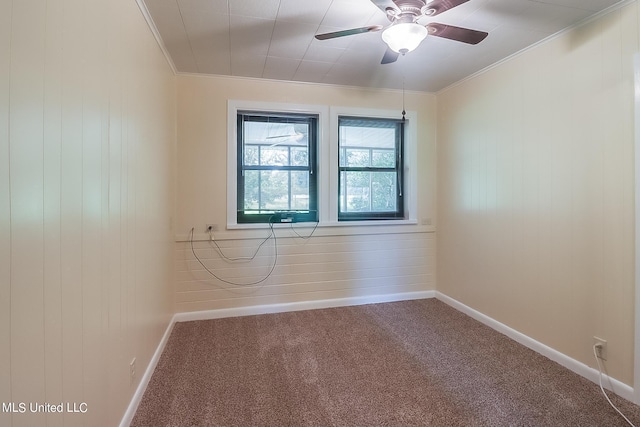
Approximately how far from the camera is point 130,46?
1.67m

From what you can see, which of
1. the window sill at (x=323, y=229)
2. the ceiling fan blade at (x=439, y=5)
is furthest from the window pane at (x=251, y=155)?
the ceiling fan blade at (x=439, y=5)

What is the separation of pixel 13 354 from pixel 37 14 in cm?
99

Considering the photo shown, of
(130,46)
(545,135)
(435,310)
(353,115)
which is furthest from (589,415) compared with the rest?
(130,46)

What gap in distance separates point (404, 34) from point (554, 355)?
99.5 inches

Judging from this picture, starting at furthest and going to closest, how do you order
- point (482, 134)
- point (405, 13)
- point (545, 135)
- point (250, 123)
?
1. point (250, 123)
2. point (482, 134)
3. point (545, 135)
4. point (405, 13)

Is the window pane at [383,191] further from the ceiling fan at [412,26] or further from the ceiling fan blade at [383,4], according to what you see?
the ceiling fan blade at [383,4]

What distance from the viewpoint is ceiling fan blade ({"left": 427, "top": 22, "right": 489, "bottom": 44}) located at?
1.65m

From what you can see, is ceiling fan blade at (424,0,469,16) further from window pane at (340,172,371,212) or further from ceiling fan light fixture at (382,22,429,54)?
window pane at (340,172,371,212)

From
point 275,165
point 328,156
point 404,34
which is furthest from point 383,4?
point 275,165

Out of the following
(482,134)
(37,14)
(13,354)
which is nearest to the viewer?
(13,354)

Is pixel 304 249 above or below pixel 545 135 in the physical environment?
below

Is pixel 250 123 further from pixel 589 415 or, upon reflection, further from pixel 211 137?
pixel 589 415

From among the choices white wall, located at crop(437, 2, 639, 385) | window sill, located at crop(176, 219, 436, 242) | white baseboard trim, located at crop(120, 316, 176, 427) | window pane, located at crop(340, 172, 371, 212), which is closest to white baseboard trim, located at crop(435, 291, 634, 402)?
white wall, located at crop(437, 2, 639, 385)

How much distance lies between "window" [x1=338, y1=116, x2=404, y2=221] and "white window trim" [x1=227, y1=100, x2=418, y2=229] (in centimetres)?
9
